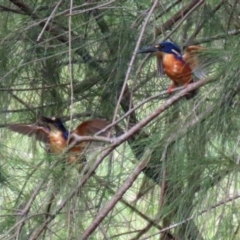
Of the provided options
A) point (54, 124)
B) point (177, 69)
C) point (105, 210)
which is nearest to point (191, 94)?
point (177, 69)

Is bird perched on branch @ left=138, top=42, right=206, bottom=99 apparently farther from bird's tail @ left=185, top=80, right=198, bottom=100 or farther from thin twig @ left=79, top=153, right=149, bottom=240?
thin twig @ left=79, top=153, right=149, bottom=240

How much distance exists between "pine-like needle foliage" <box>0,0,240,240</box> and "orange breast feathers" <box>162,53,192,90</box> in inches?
1.8

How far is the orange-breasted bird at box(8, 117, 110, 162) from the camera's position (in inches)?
59.0

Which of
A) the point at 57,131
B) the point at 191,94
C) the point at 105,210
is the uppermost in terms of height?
the point at 57,131

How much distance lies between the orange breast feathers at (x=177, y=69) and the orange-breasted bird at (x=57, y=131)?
6.1 inches

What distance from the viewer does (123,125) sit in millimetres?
1805

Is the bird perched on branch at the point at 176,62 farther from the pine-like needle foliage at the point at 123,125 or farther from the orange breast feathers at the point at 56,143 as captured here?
the orange breast feathers at the point at 56,143

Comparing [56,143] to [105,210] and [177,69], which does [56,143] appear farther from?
[105,210]

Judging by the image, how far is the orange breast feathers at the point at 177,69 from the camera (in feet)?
5.04

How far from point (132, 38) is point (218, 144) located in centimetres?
50

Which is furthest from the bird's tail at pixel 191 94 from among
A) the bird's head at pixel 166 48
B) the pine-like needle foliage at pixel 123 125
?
the bird's head at pixel 166 48

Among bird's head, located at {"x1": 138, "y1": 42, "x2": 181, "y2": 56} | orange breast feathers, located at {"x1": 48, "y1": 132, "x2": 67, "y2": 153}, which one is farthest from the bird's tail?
orange breast feathers, located at {"x1": 48, "y1": 132, "x2": 67, "y2": 153}

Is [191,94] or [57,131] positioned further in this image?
[57,131]

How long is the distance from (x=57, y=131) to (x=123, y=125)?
208 mm
